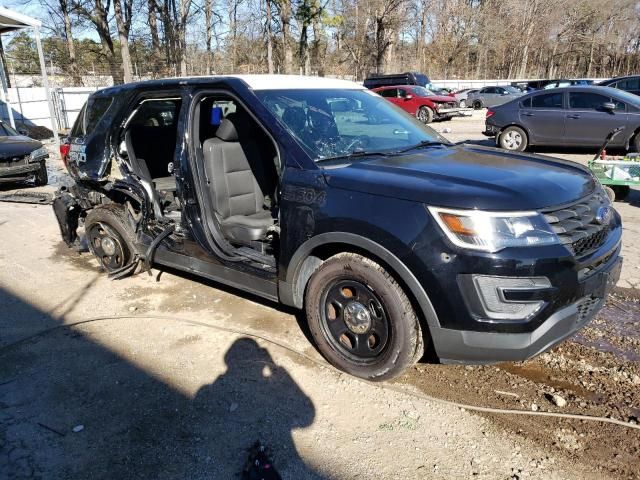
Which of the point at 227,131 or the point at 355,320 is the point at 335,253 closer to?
the point at 355,320

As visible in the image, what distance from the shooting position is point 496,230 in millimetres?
2469

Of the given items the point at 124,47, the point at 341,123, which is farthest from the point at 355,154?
the point at 124,47

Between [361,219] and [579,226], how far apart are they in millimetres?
1203

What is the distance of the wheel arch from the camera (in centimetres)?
266

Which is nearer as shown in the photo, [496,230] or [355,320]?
[496,230]

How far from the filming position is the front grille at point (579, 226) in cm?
257

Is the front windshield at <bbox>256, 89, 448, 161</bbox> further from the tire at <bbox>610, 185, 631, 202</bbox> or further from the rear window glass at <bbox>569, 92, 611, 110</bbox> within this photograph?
the rear window glass at <bbox>569, 92, 611, 110</bbox>

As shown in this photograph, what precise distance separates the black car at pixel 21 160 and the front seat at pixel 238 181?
756cm

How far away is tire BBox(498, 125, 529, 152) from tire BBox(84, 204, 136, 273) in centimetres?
1005

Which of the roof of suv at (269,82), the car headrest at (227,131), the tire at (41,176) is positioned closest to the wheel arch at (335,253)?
the roof of suv at (269,82)

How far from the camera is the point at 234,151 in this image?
4.09 metres

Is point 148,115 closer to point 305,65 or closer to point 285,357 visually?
point 285,357

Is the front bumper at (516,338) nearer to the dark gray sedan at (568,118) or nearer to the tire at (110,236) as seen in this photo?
the tire at (110,236)

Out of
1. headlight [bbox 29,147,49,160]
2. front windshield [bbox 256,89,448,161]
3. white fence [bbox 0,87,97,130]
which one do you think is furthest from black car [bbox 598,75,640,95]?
white fence [bbox 0,87,97,130]
